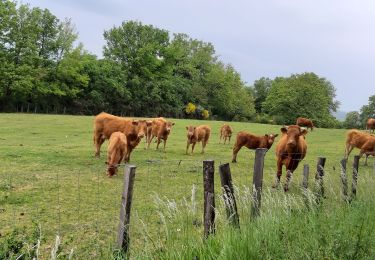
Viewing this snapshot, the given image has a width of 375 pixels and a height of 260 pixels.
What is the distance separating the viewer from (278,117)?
79.2 m

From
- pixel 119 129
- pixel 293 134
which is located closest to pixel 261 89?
pixel 119 129

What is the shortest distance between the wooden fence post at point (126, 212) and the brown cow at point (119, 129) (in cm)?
1096

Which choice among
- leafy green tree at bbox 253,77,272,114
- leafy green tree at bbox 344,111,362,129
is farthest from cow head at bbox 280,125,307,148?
leafy green tree at bbox 253,77,272,114

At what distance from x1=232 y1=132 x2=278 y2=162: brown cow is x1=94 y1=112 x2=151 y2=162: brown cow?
3806 mm

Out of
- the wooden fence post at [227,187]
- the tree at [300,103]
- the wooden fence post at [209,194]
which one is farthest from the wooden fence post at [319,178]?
the tree at [300,103]

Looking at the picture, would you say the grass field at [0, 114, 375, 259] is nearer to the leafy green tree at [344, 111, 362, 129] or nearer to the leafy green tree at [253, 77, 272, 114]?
the leafy green tree at [344, 111, 362, 129]

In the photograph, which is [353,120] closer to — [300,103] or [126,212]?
[300,103]

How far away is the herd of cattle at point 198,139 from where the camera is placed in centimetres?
1233

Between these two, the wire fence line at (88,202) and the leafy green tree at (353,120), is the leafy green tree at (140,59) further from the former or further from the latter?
the wire fence line at (88,202)

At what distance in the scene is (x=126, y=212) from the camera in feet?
16.3

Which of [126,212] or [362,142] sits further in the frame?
[362,142]

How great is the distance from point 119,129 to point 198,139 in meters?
4.70

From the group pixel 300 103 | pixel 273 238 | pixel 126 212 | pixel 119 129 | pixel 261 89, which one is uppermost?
pixel 261 89

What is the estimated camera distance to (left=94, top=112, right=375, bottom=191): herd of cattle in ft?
40.4
